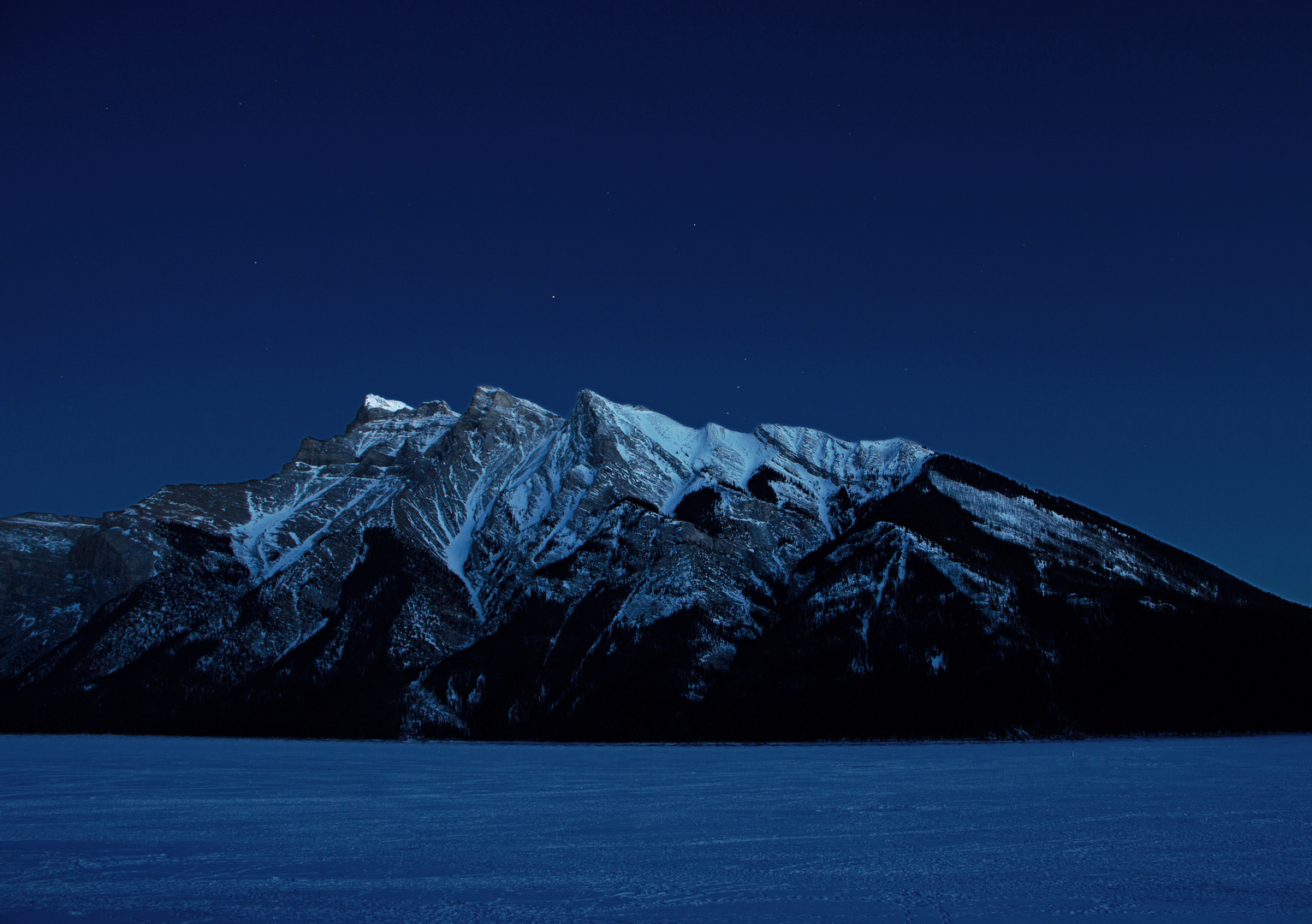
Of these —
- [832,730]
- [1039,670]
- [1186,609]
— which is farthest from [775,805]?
[1186,609]

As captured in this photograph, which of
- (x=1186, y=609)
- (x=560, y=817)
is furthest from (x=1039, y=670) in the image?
(x=560, y=817)

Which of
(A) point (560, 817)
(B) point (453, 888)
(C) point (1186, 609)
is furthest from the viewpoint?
(C) point (1186, 609)

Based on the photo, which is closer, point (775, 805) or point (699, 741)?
Result: point (775, 805)

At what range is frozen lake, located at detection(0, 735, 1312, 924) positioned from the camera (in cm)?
2439

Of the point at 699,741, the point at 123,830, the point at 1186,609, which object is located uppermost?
the point at 1186,609

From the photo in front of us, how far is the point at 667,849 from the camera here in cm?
3422

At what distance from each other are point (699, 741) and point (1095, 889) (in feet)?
529

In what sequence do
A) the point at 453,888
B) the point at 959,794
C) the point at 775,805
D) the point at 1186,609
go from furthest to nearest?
the point at 1186,609
the point at 959,794
the point at 775,805
the point at 453,888

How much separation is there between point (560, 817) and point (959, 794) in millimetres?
24866

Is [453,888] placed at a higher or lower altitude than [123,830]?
higher

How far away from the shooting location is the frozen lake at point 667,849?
80.0 feet

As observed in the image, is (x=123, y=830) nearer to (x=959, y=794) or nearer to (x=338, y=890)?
(x=338, y=890)

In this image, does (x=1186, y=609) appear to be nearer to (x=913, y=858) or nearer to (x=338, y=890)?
(x=913, y=858)

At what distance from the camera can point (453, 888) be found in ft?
87.6
